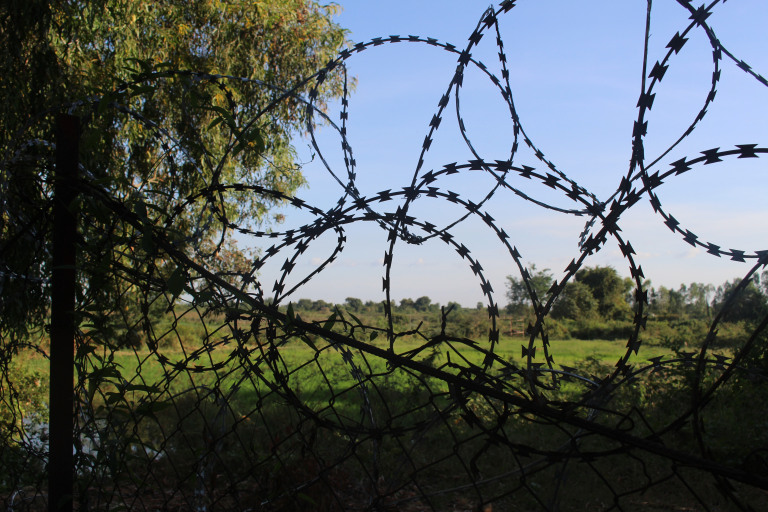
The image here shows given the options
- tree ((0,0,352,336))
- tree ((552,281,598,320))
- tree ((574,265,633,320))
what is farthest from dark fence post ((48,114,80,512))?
tree ((574,265,633,320))

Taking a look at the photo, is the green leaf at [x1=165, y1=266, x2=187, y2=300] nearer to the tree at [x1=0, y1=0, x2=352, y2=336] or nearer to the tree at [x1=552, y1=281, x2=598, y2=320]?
the tree at [x1=0, y1=0, x2=352, y2=336]

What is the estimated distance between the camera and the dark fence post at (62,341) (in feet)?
4.39

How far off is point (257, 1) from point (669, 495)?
29.8 ft

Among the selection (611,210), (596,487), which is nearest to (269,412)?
(596,487)

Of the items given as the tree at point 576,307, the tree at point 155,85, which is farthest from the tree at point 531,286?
the tree at point 576,307

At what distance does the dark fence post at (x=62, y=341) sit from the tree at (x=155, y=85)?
5cm

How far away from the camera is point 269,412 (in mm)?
7707

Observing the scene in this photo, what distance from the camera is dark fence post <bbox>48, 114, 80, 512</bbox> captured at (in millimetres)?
1337

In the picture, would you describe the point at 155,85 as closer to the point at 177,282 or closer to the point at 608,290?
the point at 177,282

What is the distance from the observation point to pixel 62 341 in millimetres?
1352

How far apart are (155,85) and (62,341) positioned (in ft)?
4.59

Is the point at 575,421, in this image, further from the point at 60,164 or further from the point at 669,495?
the point at 669,495

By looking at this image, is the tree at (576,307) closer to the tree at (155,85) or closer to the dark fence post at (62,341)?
the tree at (155,85)

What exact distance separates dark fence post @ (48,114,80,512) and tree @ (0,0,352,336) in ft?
0.18
